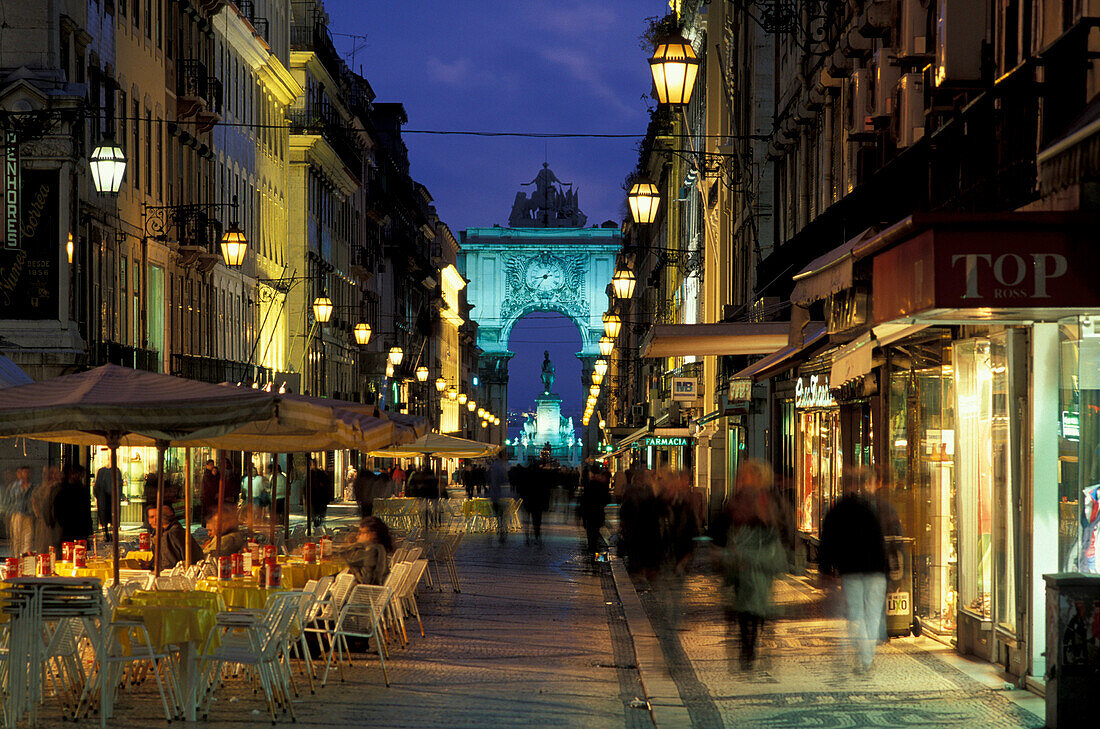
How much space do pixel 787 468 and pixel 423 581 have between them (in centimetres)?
674

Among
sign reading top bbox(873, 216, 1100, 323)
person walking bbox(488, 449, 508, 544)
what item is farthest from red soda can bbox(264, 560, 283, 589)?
person walking bbox(488, 449, 508, 544)

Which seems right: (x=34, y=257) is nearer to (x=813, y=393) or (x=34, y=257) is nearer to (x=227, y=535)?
(x=227, y=535)

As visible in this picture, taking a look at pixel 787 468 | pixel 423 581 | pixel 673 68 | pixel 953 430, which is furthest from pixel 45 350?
pixel 953 430

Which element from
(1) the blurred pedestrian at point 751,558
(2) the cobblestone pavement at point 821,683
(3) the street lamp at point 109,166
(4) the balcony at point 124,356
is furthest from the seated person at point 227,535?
(4) the balcony at point 124,356

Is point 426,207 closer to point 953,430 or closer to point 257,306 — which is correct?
point 257,306

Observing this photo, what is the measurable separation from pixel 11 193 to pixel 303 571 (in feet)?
48.5

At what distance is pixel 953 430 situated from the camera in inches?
604

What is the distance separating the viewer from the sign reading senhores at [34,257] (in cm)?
3050

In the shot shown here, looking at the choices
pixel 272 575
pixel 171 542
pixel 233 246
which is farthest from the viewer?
pixel 233 246

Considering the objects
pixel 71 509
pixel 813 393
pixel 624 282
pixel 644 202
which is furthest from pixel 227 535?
pixel 624 282

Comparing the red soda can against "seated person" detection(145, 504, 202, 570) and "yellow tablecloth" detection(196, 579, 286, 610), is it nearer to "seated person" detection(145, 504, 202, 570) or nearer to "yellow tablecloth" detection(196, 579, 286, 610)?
"yellow tablecloth" detection(196, 579, 286, 610)

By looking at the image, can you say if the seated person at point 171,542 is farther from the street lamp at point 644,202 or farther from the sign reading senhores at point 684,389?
the sign reading senhores at point 684,389

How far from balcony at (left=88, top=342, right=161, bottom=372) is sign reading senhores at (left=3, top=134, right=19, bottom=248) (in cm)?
357

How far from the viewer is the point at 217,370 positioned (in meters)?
45.3
